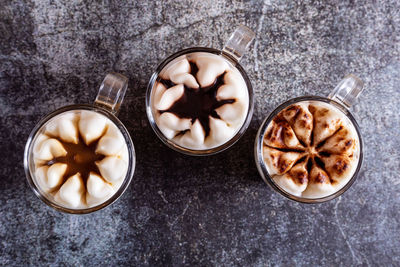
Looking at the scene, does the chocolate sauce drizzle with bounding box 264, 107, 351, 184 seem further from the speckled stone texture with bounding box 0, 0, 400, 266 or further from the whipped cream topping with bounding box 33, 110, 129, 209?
the whipped cream topping with bounding box 33, 110, 129, 209

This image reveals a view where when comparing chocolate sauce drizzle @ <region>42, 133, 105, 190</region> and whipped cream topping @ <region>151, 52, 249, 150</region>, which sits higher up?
whipped cream topping @ <region>151, 52, 249, 150</region>

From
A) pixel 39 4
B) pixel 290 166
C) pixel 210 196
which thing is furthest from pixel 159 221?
pixel 39 4

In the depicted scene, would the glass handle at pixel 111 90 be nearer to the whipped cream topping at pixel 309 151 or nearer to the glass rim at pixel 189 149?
the glass rim at pixel 189 149

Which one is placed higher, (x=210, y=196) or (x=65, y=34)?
(x=65, y=34)

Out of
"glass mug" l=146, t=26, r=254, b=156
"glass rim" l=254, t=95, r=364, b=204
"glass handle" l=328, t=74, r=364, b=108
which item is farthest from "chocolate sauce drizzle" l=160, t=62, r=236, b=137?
"glass handle" l=328, t=74, r=364, b=108

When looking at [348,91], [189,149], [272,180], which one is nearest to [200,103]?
[189,149]

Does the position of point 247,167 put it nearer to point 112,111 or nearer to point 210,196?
point 210,196
